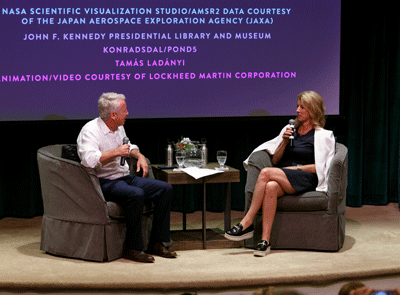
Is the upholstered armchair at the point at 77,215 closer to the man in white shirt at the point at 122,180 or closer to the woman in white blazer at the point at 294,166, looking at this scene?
the man in white shirt at the point at 122,180

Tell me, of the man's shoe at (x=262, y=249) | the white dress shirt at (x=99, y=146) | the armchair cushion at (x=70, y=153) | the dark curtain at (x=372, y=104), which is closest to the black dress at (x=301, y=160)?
the man's shoe at (x=262, y=249)

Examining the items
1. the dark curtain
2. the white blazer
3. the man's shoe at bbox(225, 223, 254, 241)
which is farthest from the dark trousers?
the dark curtain

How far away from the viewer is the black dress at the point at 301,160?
153 inches

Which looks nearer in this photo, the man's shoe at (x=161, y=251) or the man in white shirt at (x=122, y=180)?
the man in white shirt at (x=122, y=180)

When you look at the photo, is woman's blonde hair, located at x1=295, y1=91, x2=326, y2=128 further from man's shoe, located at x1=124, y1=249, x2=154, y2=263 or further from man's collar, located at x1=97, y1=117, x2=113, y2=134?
man's shoe, located at x1=124, y1=249, x2=154, y2=263

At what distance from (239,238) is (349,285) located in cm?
241

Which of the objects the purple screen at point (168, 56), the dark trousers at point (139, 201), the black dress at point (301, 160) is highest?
the purple screen at point (168, 56)

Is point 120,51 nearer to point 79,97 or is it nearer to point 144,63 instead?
point 144,63

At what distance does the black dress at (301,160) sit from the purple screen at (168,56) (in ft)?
3.09

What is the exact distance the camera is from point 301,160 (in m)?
4.11

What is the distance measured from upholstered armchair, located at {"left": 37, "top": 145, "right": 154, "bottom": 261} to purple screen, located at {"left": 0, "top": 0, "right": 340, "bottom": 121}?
3.68 feet

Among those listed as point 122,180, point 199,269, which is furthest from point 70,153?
point 199,269

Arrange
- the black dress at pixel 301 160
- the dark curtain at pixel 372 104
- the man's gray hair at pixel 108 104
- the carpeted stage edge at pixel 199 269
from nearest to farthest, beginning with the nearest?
the carpeted stage edge at pixel 199 269 < the man's gray hair at pixel 108 104 < the black dress at pixel 301 160 < the dark curtain at pixel 372 104

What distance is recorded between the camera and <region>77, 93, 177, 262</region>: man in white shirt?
3.61 metres
